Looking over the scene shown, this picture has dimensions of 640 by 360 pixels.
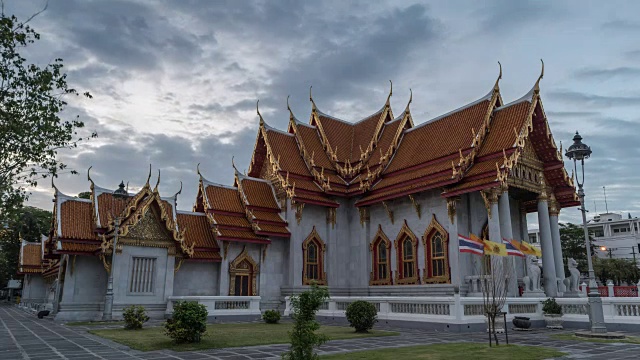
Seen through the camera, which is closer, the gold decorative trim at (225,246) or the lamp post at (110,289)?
the lamp post at (110,289)

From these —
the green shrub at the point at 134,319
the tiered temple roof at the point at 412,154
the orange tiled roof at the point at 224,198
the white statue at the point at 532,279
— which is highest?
the tiered temple roof at the point at 412,154

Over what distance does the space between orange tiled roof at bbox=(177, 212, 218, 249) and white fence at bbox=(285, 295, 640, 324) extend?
10.2 meters

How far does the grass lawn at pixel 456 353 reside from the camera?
992 centimetres

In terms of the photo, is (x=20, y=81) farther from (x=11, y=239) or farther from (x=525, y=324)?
(x=11, y=239)

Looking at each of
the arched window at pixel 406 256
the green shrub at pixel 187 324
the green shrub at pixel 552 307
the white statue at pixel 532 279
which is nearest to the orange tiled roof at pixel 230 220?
the arched window at pixel 406 256

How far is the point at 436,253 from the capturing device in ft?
77.6

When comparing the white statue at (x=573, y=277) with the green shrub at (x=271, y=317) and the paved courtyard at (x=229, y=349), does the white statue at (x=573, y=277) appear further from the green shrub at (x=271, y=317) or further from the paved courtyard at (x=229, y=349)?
the green shrub at (x=271, y=317)

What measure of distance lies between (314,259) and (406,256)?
17.1 ft

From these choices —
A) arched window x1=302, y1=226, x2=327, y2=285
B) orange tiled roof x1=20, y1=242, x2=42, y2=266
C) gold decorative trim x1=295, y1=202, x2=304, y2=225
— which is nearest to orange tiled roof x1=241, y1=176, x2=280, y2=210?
gold decorative trim x1=295, y1=202, x2=304, y2=225

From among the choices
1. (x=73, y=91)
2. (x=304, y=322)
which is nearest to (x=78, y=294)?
(x=73, y=91)

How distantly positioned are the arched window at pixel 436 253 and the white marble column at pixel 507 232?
2.66 meters

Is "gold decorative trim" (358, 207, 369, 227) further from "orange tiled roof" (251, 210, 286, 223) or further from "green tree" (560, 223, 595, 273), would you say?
"green tree" (560, 223, 595, 273)

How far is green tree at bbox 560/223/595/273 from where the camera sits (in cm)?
5538

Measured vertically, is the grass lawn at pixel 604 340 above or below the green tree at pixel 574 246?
below
